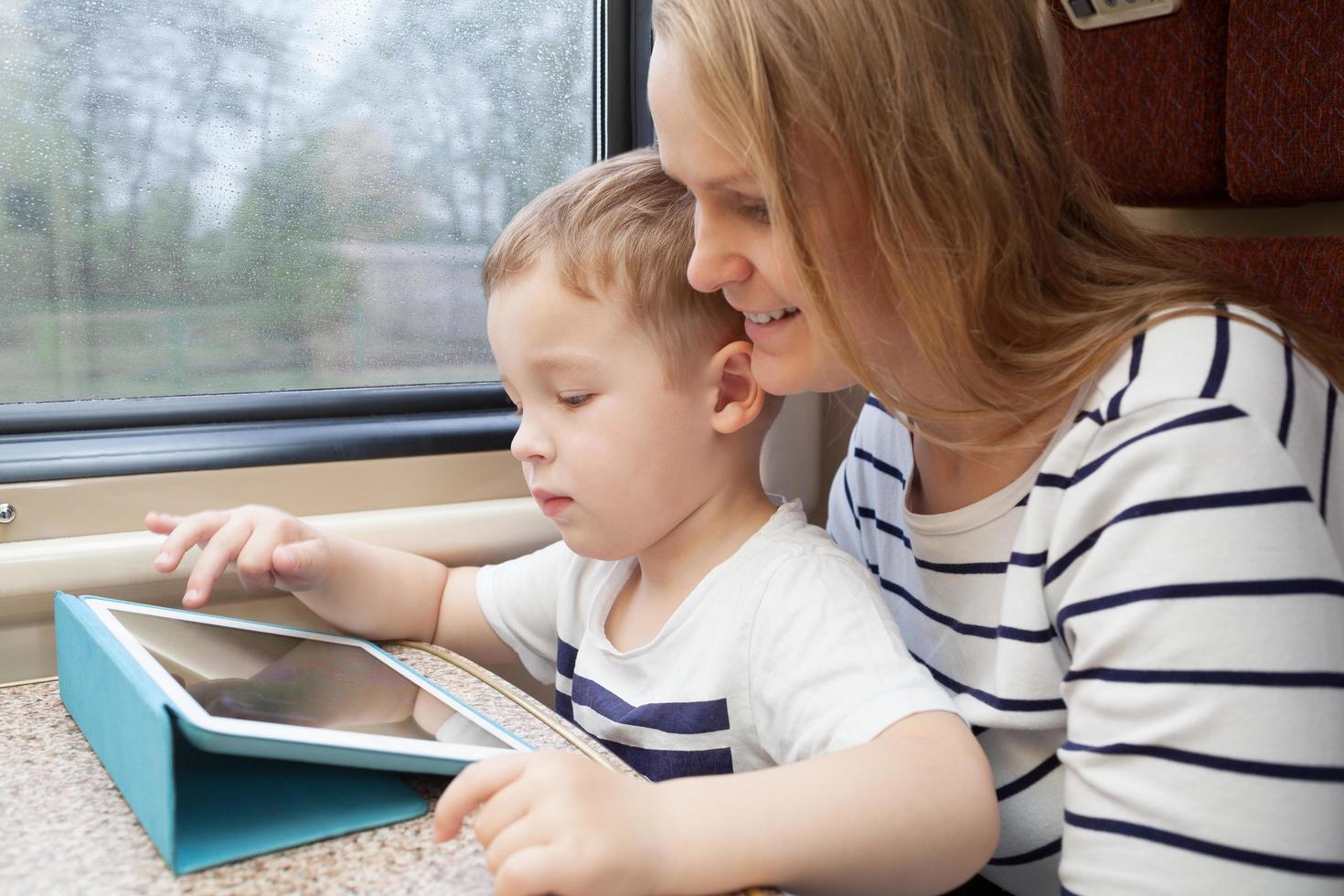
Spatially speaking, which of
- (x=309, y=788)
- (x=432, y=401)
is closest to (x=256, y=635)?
(x=309, y=788)

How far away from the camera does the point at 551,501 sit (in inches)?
33.9

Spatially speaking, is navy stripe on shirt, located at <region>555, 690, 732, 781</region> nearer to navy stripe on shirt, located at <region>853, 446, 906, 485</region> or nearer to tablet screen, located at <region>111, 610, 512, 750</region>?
tablet screen, located at <region>111, 610, 512, 750</region>

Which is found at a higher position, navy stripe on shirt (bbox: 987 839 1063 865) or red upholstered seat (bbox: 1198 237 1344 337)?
red upholstered seat (bbox: 1198 237 1344 337)

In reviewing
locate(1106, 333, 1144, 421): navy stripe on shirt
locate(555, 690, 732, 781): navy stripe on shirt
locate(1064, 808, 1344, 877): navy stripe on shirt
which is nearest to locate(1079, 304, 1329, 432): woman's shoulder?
locate(1106, 333, 1144, 421): navy stripe on shirt

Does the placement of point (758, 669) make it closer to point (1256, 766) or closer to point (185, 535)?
point (1256, 766)

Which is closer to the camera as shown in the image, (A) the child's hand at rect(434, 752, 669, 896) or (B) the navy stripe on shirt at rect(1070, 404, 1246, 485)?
(A) the child's hand at rect(434, 752, 669, 896)

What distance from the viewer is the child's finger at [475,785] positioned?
541 mm

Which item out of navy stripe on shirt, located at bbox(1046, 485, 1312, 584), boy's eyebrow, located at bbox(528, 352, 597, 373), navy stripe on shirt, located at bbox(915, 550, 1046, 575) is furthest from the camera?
boy's eyebrow, located at bbox(528, 352, 597, 373)

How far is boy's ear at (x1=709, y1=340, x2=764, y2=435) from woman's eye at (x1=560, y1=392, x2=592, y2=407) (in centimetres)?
9

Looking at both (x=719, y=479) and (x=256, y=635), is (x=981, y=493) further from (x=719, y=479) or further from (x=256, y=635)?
(x=256, y=635)

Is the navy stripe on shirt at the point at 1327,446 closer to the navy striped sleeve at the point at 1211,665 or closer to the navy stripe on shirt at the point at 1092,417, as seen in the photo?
the navy striped sleeve at the point at 1211,665

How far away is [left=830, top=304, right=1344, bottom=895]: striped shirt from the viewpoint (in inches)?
23.2

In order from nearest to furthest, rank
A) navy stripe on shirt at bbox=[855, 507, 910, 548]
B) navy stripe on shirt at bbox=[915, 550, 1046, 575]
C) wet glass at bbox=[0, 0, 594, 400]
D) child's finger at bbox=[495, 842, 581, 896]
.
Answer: child's finger at bbox=[495, 842, 581, 896] < navy stripe on shirt at bbox=[915, 550, 1046, 575] < navy stripe on shirt at bbox=[855, 507, 910, 548] < wet glass at bbox=[0, 0, 594, 400]

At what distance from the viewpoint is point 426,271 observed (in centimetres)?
126
